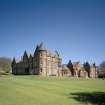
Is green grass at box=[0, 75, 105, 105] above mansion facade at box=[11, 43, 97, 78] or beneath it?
beneath

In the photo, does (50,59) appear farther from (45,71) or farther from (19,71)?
(19,71)

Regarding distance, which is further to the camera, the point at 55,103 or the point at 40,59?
the point at 40,59

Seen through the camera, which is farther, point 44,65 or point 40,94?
point 44,65

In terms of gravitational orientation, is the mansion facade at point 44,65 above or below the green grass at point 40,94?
above

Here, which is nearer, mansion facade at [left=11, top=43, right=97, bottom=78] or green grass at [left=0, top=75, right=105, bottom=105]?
green grass at [left=0, top=75, right=105, bottom=105]

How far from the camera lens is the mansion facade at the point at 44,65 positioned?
327 ft

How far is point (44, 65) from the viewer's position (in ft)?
329

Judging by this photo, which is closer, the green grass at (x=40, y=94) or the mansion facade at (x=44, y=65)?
the green grass at (x=40, y=94)

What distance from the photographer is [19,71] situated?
11650 centimetres

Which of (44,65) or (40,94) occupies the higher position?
(44,65)

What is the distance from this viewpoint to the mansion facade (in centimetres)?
9969

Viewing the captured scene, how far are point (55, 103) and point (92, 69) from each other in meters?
120

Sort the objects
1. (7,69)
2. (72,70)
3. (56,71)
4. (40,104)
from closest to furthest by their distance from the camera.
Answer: (40,104), (56,71), (72,70), (7,69)

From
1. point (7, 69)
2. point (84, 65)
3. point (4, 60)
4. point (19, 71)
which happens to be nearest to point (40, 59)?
point (19, 71)
